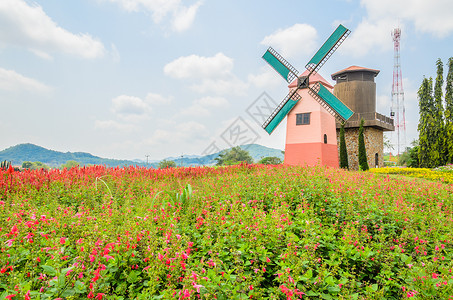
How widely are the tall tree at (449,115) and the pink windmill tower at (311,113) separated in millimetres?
12144

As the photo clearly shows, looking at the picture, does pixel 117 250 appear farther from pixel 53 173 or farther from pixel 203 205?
pixel 53 173

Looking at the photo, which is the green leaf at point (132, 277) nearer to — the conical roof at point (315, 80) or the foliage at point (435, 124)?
the conical roof at point (315, 80)

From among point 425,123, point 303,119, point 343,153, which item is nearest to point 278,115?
point 303,119

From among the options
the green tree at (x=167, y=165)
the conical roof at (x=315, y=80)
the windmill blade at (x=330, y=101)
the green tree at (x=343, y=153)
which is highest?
the conical roof at (x=315, y=80)

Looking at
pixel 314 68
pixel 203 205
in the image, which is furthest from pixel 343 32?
pixel 203 205

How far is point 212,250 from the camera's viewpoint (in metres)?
2.75

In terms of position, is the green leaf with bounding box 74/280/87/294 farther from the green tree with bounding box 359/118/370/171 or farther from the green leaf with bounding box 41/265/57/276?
the green tree with bounding box 359/118/370/171

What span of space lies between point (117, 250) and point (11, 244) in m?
1.05

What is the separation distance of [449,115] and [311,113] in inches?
621

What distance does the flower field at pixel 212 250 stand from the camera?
2.31 meters

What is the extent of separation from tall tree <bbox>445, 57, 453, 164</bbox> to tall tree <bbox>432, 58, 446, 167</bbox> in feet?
0.94

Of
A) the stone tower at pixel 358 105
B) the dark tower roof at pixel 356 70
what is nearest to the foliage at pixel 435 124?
the stone tower at pixel 358 105

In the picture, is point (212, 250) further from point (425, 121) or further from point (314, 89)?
point (425, 121)

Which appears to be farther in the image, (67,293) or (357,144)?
(357,144)
